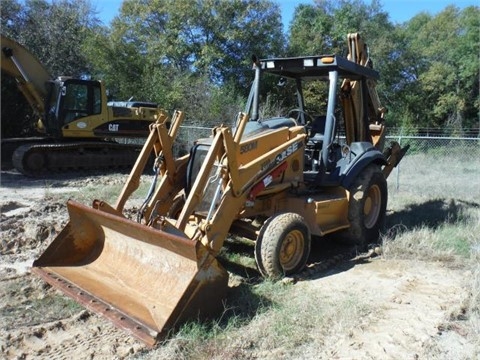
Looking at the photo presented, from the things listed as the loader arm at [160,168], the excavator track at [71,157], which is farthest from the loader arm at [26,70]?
the loader arm at [160,168]

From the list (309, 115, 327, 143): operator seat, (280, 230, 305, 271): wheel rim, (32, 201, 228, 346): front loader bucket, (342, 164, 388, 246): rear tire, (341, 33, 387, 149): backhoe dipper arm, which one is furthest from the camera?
(341, 33, 387, 149): backhoe dipper arm

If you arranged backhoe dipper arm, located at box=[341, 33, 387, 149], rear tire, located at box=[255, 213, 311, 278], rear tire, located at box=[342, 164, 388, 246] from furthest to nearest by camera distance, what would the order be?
backhoe dipper arm, located at box=[341, 33, 387, 149] → rear tire, located at box=[342, 164, 388, 246] → rear tire, located at box=[255, 213, 311, 278]

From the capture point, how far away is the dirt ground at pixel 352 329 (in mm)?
3740

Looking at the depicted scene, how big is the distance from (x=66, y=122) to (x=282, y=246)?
988cm

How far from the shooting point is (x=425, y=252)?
615cm

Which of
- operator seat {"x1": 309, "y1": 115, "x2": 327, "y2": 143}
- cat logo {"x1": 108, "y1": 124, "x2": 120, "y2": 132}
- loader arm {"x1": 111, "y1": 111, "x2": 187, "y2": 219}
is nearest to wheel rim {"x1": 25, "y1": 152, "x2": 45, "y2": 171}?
cat logo {"x1": 108, "y1": 124, "x2": 120, "y2": 132}

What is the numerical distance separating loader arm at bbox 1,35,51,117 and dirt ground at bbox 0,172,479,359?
781 centimetres

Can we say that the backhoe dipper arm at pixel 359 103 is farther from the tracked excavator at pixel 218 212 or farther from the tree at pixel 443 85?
the tree at pixel 443 85

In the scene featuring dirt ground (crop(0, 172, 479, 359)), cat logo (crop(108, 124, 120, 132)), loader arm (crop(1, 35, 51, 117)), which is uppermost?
loader arm (crop(1, 35, 51, 117))

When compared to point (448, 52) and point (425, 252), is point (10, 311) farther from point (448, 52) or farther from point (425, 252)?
point (448, 52)

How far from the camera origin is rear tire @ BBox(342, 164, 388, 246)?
6414mm

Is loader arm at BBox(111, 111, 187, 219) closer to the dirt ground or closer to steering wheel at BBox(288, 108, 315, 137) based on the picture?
the dirt ground

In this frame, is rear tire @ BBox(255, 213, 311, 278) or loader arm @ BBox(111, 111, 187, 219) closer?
rear tire @ BBox(255, 213, 311, 278)

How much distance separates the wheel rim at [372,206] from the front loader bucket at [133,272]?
10.4ft
